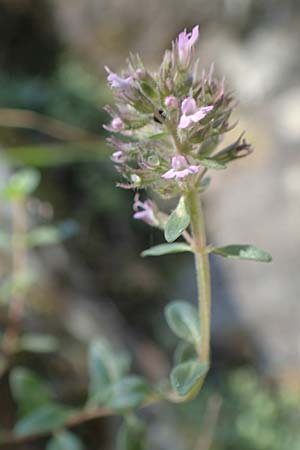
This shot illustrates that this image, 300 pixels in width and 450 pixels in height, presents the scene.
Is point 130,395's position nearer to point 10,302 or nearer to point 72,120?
point 10,302

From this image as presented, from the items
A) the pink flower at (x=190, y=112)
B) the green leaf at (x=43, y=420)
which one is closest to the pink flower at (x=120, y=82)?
the pink flower at (x=190, y=112)

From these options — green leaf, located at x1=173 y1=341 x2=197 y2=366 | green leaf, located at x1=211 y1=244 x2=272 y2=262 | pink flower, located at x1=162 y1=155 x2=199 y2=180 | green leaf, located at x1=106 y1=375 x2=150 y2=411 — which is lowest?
green leaf, located at x1=106 y1=375 x2=150 y2=411

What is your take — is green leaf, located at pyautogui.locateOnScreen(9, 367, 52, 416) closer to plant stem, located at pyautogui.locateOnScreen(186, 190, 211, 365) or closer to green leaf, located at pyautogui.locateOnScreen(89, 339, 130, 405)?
green leaf, located at pyautogui.locateOnScreen(89, 339, 130, 405)

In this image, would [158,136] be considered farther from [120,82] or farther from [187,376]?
[187,376]

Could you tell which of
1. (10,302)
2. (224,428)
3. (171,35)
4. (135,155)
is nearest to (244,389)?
(224,428)

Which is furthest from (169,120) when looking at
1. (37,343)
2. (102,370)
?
(37,343)

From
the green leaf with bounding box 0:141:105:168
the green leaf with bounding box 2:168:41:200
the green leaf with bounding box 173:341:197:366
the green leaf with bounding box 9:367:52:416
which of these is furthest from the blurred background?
the green leaf with bounding box 173:341:197:366

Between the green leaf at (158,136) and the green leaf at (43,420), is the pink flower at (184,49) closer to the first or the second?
the green leaf at (158,136)
